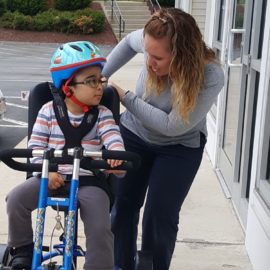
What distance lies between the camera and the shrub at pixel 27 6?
31763 millimetres

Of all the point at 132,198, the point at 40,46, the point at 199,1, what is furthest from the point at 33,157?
the point at 40,46

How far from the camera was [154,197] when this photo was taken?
3531 millimetres

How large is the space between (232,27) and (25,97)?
3308 mm

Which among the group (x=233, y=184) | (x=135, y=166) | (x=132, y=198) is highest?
(x=135, y=166)

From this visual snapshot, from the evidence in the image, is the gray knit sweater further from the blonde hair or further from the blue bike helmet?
the blue bike helmet

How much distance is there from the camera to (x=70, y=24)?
30.1m

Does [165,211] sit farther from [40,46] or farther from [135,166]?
[40,46]

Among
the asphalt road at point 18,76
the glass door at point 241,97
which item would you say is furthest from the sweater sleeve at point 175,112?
the glass door at point 241,97

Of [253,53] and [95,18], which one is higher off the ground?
[253,53]

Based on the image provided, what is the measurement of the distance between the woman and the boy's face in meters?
0.28

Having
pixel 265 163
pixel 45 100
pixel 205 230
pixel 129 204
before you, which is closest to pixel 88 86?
pixel 45 100

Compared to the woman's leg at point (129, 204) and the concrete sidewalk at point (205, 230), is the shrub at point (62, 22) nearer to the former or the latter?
the concrete sidewalk at point (205, 230)

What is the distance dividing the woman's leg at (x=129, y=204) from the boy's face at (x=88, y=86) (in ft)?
2.04

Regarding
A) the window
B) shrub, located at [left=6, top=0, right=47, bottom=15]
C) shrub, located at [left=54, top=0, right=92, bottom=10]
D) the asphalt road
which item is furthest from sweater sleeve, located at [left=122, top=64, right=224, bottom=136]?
shrub, located at [left=54, top=0, right=92, bottom=10]
